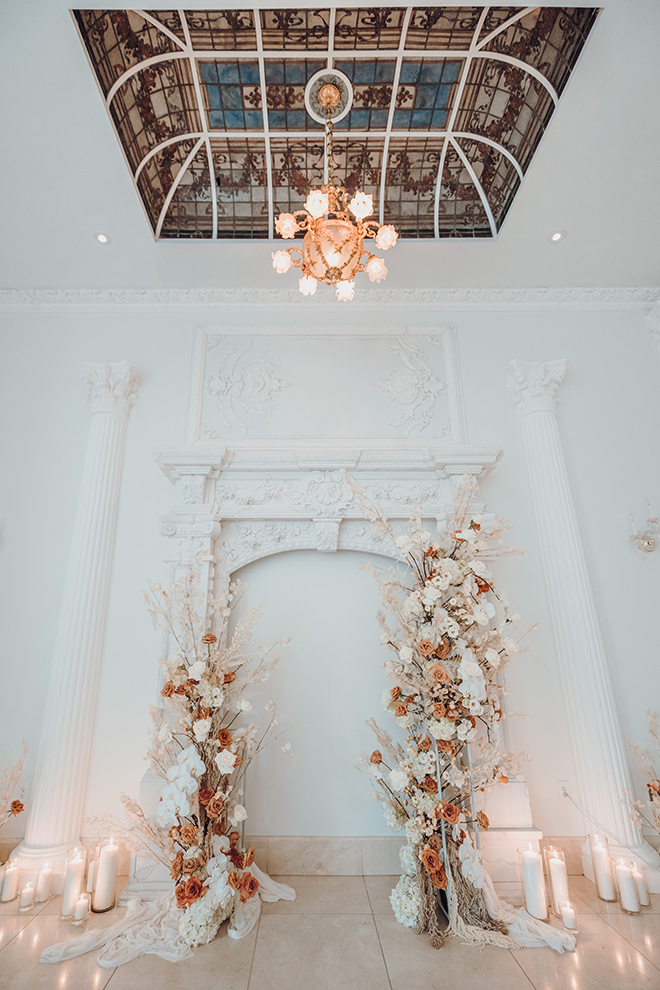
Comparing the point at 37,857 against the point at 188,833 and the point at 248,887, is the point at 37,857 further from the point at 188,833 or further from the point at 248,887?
the point at 248,887

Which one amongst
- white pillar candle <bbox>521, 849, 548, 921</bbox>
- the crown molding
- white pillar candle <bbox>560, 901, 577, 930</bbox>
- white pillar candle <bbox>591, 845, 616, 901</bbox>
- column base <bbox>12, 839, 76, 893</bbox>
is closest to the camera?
white pillar candle <bbox>560, 901, 577, 930</bbox>

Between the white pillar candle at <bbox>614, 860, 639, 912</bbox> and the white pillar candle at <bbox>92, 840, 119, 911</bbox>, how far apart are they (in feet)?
9.91

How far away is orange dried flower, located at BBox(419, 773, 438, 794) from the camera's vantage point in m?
2.80

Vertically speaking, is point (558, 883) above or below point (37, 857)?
below

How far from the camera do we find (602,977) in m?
2.35

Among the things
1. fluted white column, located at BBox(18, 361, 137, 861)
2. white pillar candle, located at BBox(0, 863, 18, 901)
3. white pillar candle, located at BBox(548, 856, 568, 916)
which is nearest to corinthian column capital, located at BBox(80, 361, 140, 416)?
fluted white column, located at BBox(18, 361, 137, 861)

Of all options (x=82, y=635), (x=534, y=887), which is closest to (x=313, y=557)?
(x=82, y=635)

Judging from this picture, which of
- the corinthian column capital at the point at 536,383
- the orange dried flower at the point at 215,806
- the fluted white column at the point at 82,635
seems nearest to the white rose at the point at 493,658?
the orange dried flower at the point at 215,806

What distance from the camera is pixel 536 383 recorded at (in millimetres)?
4367

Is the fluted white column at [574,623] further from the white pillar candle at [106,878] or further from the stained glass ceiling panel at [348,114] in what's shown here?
the white pillar candle at [106,878]

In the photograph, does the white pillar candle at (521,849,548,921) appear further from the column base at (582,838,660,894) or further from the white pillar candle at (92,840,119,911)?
the white pillar candle at (92,840,119,911)

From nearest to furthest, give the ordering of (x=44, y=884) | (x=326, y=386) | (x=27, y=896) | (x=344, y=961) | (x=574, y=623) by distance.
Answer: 1. (x=344, y=961)
2. (x=27, y=896)
3. (x=44, y=884)
4. (x=574, y=623)
5. (x=326, y=386)

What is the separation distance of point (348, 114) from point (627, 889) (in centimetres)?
536

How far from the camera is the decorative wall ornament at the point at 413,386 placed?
4.41 meters
